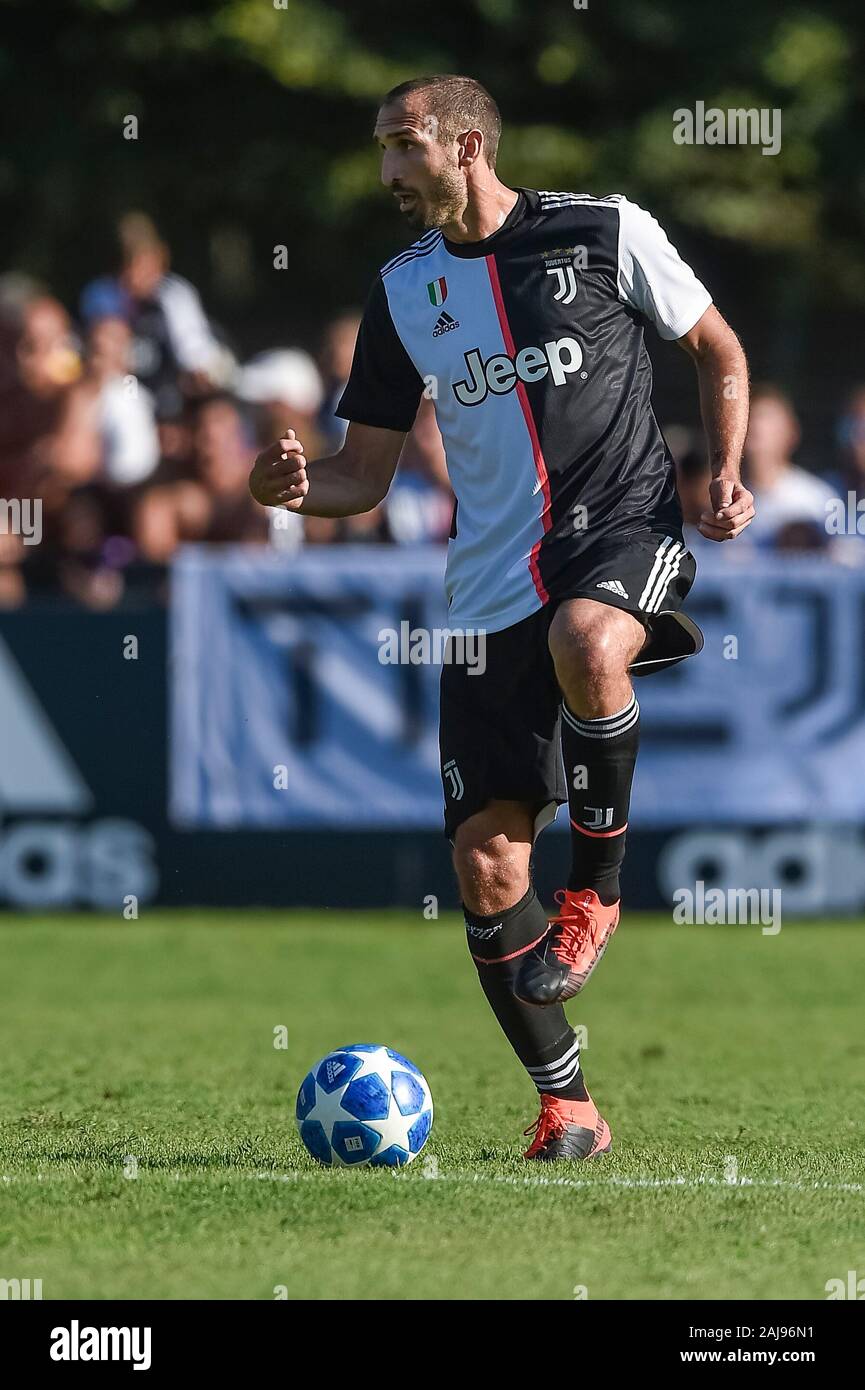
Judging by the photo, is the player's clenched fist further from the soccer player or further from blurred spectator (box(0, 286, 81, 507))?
blurred spectator (box(0, 286, 81, 507))

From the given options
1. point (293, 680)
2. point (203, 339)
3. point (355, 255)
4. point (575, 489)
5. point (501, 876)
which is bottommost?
point (501, 876)

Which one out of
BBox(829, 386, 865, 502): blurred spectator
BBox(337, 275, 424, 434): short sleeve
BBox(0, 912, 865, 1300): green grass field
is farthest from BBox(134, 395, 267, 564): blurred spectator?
BBox(337, 275, 424, 434): short sleeve

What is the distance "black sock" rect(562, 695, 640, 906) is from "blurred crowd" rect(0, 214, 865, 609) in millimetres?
5839

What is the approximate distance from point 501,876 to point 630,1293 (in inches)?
70.5

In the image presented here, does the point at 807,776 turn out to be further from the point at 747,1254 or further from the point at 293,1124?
the point at 747,1254

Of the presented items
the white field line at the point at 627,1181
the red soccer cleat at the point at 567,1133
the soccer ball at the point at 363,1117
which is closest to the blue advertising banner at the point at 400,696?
the red soccer cleat at the point at 567,1133

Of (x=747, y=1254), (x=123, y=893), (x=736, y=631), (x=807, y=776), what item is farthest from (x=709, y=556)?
(x=747, y=1254)

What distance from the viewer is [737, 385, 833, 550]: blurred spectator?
40.3ft

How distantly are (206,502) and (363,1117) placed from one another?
293 inches

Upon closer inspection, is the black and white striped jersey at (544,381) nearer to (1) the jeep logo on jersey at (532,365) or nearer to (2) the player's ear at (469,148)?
(1) the jeep logo on jersey at (532,365)

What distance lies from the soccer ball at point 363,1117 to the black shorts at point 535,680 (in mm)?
746
